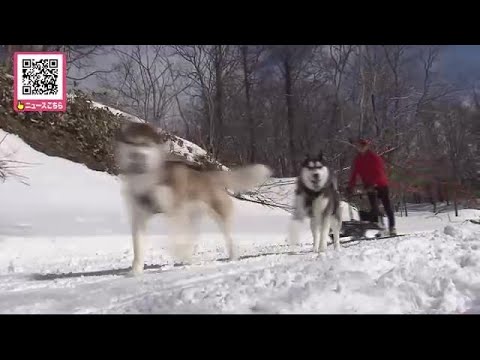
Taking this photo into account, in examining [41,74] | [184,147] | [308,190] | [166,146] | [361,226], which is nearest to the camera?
[41,74]

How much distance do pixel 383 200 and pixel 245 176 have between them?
A: 156 centimetres

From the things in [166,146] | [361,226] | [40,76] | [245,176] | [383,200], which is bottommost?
[361,226]

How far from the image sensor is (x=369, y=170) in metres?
4.54

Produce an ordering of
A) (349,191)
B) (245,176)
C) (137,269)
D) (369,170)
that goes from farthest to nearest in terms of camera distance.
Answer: (349,191), (369,170), (245,176), (137,269)

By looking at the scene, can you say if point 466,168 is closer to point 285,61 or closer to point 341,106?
point 341,106

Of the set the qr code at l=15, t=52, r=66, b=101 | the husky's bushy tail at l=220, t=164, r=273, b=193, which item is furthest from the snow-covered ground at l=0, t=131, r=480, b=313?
the qr code at l=15, t=52, r=66, b=101

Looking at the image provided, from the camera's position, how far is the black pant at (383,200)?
473 centimetres

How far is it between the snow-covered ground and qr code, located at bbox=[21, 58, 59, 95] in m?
0.95

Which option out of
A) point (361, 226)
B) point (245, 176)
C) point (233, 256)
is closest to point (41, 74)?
point (245, 176)

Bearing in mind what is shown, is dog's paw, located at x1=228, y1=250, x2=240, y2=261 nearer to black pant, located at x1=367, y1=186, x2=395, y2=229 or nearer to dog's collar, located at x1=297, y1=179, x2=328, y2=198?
dog's collar, located at x1=297, y1=179, x2=328, y2=198

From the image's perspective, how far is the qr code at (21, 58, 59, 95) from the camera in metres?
3.26

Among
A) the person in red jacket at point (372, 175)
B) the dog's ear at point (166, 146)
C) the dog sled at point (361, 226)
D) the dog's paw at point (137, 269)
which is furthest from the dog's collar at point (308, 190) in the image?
the dog's paw at point (137, 269)

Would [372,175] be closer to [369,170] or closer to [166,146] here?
[369,170]
